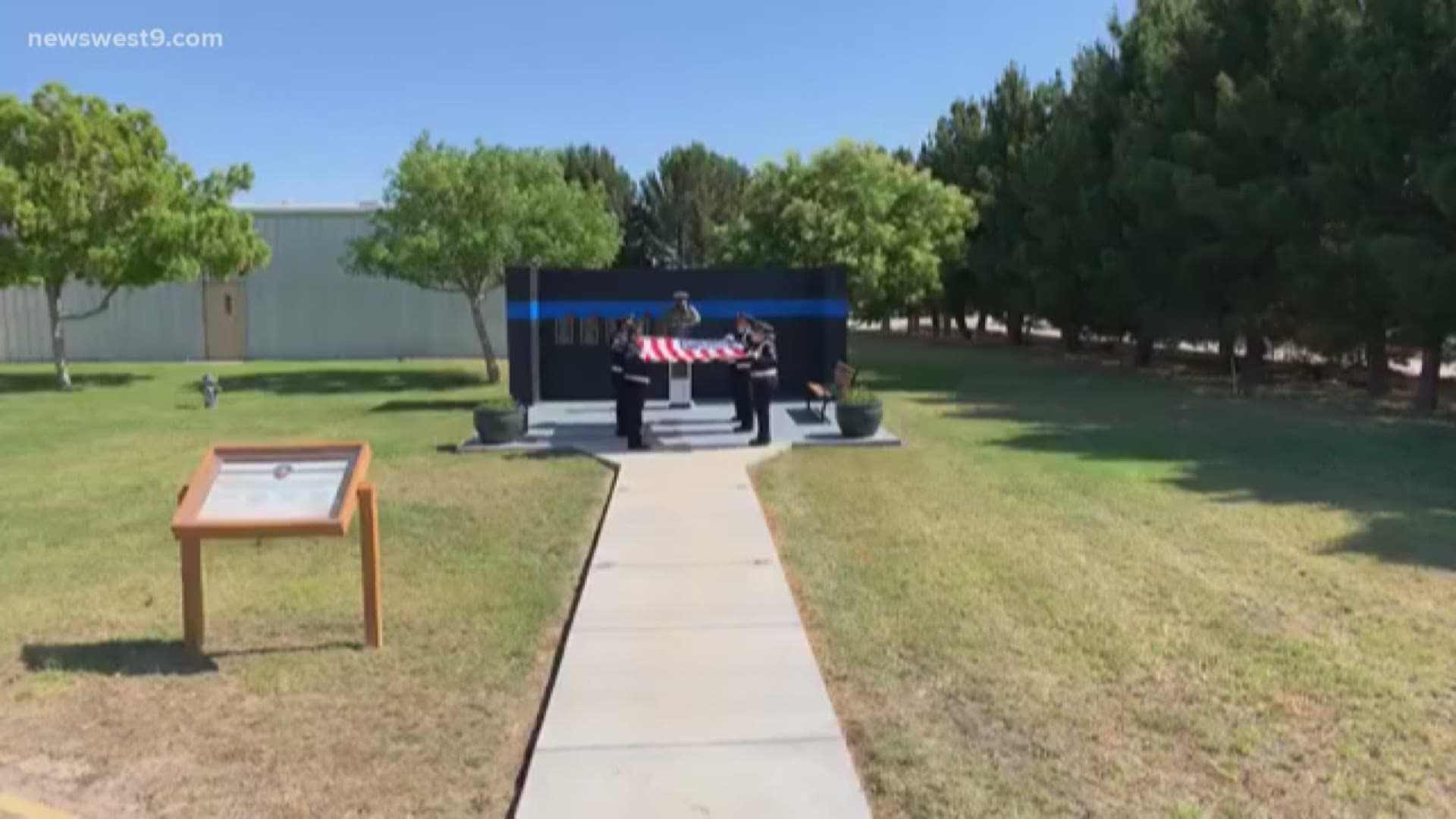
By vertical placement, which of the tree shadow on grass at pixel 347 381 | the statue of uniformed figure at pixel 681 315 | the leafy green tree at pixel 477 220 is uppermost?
the leafy green tree at pixel 477 220

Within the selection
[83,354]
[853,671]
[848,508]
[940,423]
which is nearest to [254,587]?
[853,671]

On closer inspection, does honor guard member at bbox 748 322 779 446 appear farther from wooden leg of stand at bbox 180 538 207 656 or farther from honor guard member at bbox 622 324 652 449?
wooden leg of stand at bbox 180 538 207 656

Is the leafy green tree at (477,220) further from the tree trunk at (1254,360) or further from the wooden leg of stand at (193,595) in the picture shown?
the wooden leg of stand at (193,595)

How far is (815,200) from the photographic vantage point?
3322 cm

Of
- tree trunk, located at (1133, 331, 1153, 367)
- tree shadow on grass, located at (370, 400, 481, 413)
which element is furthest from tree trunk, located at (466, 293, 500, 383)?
tree trunk, located at (1133, 331, 1153, 367)

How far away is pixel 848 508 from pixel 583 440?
17.8 feet

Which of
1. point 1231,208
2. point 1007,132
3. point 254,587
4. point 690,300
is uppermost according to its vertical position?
point 1007,132

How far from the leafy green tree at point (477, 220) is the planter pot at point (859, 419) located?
9.76m

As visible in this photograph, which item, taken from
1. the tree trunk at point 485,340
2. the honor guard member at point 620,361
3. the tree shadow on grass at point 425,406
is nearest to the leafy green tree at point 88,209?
the tree trunk at point 485,340

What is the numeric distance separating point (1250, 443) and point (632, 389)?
7.90m

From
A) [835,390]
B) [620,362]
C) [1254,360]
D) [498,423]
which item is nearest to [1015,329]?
[1254,360]

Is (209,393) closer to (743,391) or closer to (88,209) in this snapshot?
(88,209)

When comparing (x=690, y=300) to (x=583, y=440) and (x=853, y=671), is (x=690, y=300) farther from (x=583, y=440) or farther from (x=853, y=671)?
(x=853, y=671)

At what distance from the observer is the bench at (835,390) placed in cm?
1533
